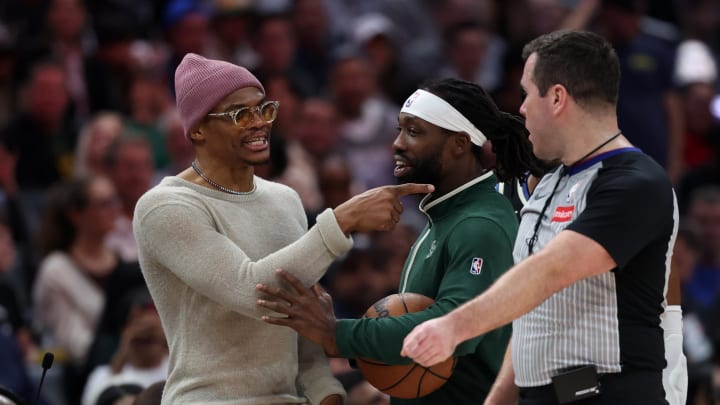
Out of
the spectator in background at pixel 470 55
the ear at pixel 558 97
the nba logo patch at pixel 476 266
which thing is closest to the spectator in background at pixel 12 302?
the nba logo patch at pixel 476 266

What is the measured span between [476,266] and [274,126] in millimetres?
5362

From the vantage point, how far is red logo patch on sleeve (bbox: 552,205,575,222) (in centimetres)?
409

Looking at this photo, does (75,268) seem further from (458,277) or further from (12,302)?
(458,277)

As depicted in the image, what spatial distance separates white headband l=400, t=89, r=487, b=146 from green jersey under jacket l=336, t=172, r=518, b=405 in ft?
0.64

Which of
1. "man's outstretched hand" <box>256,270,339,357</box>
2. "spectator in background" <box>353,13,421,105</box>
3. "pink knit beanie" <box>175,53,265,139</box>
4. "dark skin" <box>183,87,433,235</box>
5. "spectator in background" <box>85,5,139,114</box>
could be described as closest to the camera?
"man's outstretched hand" <box>256,270,339,357</box>

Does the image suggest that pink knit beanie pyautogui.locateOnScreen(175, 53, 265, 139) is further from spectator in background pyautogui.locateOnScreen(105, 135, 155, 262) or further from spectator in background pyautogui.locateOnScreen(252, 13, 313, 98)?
spectator in background pyautogui.locateOnScreen(252, 13, 313, 98)

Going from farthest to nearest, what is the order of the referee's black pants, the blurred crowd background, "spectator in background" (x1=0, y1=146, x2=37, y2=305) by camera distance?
"spectator in background" (x1=0, y1=146, x2=37, y2=305) < the blurred crowd background < the referee's black pants

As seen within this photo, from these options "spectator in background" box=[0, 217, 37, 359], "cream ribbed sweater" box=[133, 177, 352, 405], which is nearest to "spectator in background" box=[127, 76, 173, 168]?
"spectator in background" box=[0, 217, 37, 359]

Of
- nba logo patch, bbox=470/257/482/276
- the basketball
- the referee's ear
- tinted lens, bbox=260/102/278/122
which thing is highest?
tinted lens, bbox=260/102/278/122

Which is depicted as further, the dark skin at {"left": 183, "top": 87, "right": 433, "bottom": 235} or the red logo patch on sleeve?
the dark skin at {"left": 183, "top": 87, "right": 433, "bottom": 235}

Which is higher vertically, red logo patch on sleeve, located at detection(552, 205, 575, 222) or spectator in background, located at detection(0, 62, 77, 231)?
red logo patch on sleeve, located at detection(552, 205, 575, 222)

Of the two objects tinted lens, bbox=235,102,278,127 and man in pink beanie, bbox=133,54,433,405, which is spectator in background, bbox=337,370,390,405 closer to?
man in pink beanie, bbox=133,54,433,405

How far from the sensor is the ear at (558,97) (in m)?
4.09

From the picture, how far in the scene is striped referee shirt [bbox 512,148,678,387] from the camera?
12.7ft
